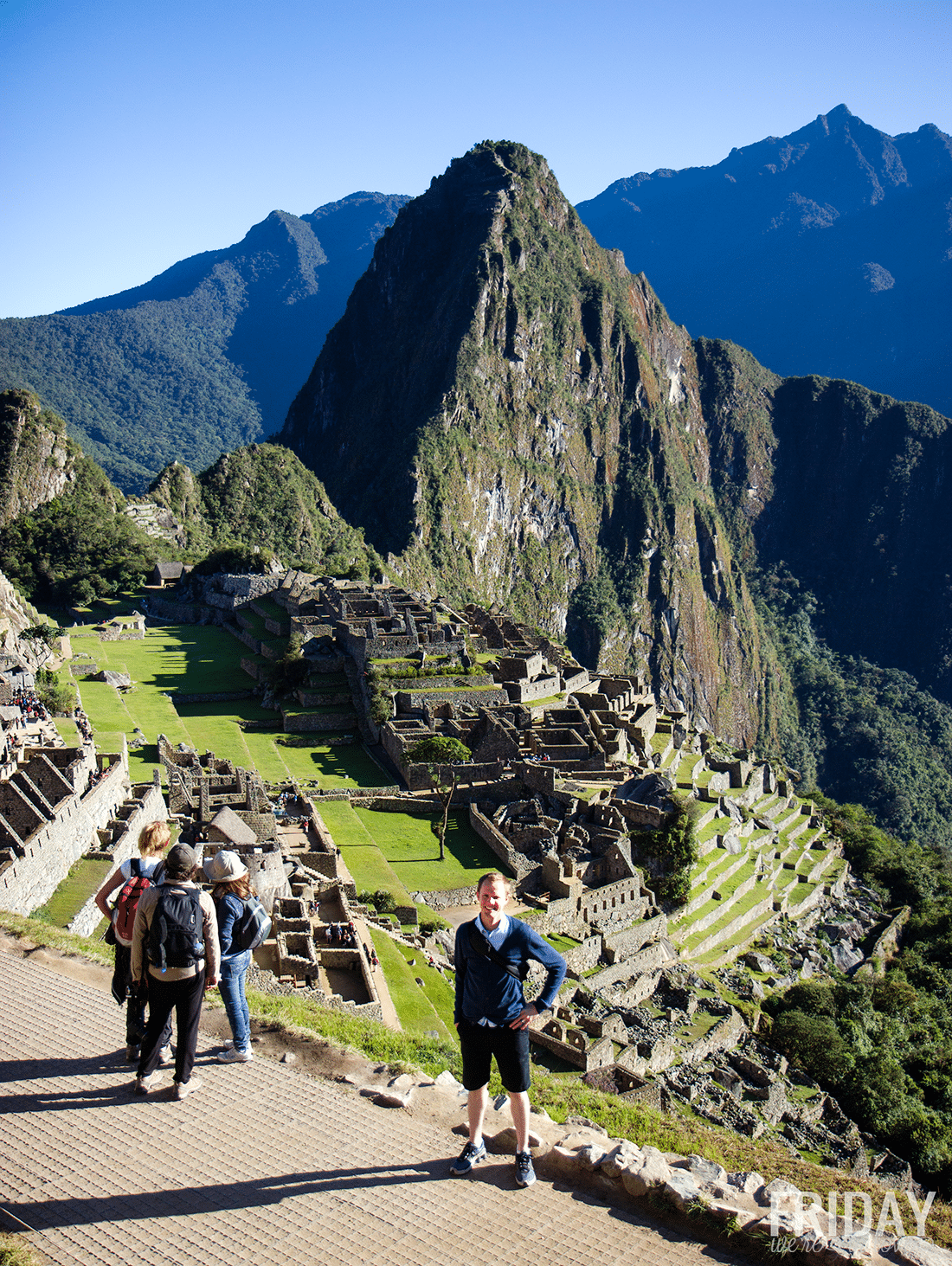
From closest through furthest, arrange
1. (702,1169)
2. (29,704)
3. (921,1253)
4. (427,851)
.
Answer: (921,1253) < (702,1169) < (427,851) < (29,704)

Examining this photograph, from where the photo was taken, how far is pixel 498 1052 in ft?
26.0

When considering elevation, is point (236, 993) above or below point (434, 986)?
above

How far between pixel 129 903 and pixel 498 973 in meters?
3.27

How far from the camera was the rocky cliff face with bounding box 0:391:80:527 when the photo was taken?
83.5 meters

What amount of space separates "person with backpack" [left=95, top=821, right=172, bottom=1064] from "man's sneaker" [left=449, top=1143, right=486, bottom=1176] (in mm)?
2718

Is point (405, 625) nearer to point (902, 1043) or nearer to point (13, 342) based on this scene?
point (902, 1043)

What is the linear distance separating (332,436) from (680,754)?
127m

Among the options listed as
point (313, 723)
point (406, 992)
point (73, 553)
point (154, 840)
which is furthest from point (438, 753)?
point (73, 553)

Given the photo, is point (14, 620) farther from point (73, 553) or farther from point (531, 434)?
point (531, 434)

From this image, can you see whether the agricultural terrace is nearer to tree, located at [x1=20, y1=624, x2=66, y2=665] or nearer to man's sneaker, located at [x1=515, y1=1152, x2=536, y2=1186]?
tree, located at [x1=20, y1=624, x2=66, y2=665]

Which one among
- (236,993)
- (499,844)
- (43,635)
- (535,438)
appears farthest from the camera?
(535,438)

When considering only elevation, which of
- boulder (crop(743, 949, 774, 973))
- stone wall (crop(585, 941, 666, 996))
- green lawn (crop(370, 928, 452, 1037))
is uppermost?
green lawn (crop(370, 928, 452, 1037))

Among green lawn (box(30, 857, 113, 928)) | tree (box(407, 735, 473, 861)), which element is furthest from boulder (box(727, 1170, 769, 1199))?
tree (box(407, 735, 473, 861))

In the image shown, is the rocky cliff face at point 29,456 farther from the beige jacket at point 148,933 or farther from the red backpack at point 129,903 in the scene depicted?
the beige jacket at point 148,933
